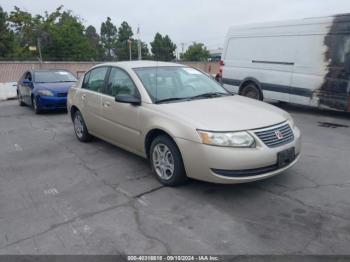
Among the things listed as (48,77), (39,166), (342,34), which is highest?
(342,34)

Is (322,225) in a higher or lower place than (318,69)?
lower

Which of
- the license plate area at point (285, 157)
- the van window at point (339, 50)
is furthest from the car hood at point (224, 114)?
the van window at point (339, 50)

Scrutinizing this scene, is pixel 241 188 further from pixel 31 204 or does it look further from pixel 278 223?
pixel 31 204

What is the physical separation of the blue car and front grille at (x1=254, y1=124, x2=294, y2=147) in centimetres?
778

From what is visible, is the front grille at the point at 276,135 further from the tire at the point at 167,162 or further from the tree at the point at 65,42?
the tree at the point at 65,42

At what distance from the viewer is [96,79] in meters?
6.12

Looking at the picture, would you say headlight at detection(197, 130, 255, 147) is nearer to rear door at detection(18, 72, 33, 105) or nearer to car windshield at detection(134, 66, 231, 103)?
car windshield at detection(134, 66, 231, 103)

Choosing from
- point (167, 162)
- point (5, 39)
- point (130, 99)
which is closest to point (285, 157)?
point (167, 162)

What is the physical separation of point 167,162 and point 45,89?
7217mm

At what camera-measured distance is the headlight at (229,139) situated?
3.77 m

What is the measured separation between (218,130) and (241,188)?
92 cm

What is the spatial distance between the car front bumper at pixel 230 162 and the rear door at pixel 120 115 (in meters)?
1.08

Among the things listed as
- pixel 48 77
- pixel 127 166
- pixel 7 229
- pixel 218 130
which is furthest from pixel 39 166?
pixel 48 77

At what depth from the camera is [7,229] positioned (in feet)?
11.5
